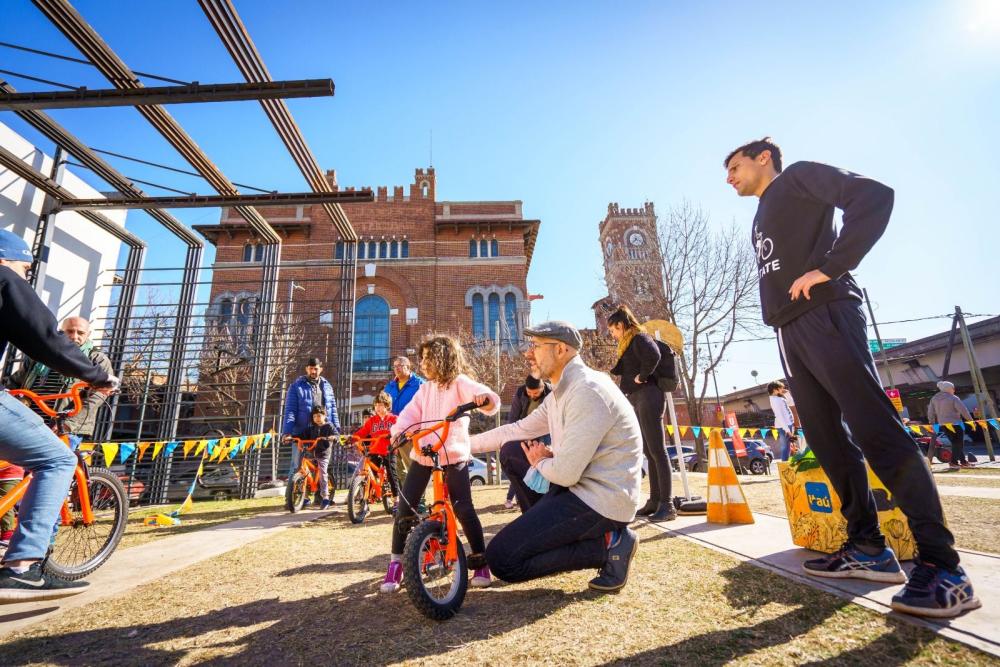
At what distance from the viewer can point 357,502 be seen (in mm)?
5824

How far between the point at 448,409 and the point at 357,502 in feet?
11.4

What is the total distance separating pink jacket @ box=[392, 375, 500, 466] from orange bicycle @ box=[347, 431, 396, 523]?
9.37ft

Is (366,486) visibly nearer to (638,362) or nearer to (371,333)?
(638,362)

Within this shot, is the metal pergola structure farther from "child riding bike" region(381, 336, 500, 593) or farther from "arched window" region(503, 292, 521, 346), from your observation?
"arched window" region(503, 292, 521, 346)

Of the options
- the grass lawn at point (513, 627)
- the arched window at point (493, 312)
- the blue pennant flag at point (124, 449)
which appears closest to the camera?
the grass lawn at point (513, 627)

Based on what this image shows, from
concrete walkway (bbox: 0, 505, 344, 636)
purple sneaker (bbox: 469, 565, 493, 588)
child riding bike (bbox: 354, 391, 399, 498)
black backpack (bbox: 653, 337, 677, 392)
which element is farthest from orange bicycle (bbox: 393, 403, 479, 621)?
child riding bike (bbox: 354, 391, 399, 498)


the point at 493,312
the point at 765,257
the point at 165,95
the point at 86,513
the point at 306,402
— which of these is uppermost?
the point at 493,312

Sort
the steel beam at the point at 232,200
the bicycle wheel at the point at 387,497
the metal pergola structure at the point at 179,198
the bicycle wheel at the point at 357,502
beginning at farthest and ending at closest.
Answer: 1. the steel beam at the point at 232,200
2. the bicycle wheel at the point at 387,497
3. the bicycle wheel at the point at 357,502
4. the metal pergola structure at the point at 179,198

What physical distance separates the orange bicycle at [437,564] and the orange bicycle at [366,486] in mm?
3652

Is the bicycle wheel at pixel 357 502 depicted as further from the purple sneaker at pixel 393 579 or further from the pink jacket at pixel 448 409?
the purple sneaker at pixel 393 579

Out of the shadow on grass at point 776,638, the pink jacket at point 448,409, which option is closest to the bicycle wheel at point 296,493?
the pink jacket at point 448,409

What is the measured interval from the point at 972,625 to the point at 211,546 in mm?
5204

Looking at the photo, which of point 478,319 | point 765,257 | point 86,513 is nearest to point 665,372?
point 765,257

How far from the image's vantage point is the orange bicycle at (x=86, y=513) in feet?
11.0
